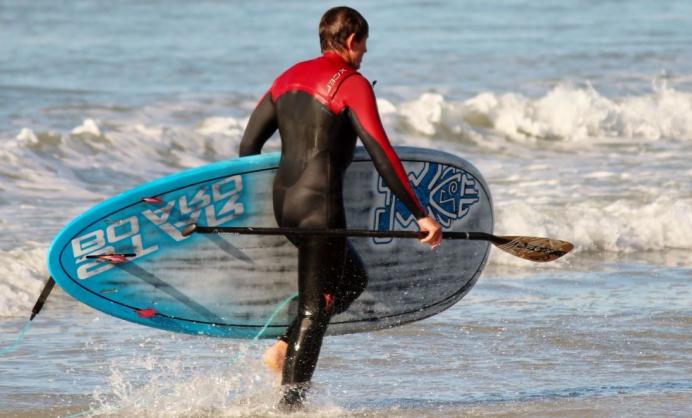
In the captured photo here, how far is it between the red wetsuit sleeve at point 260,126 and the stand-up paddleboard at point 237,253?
70 mm

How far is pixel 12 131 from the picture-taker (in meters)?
12.5

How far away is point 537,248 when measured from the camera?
5145mm

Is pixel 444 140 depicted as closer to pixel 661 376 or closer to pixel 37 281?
pixel 37 281

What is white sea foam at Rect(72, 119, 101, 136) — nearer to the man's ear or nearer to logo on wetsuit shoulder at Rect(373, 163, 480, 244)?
logo on wetsuit shoulder at Rect(373, 163, 480, 244)

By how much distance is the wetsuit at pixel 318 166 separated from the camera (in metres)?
4.39

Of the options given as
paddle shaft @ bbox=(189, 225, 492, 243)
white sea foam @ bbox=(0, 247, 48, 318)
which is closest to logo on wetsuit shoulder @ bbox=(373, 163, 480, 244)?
paddle shaft @ bbox=(189, 225, 492, 243)

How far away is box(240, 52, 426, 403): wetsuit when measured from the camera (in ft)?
14.4

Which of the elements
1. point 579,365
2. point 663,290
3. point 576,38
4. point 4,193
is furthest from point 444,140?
point 576,38

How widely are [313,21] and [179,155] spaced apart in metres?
14.8

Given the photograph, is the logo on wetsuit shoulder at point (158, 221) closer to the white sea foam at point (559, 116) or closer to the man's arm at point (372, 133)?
the man's arm at point (372, 133)

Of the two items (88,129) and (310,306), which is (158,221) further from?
(88,129)

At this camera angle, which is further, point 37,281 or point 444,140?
point 444,140

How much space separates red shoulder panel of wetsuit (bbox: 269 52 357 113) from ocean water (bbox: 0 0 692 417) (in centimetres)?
126

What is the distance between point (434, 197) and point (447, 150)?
7998mm
